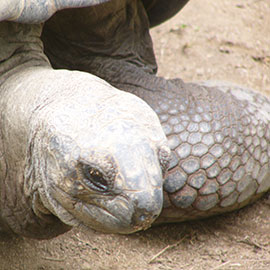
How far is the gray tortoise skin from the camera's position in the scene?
145 centimetres

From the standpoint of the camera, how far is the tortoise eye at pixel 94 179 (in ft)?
4.71

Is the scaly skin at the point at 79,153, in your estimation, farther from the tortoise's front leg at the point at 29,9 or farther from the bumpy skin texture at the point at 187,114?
the bumpy skin texture at the point at 187,114

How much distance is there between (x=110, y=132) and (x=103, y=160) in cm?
8

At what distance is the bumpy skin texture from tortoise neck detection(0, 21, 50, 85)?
0.33m

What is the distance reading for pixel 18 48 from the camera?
208cm

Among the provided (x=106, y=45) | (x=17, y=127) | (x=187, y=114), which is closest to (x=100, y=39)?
(x=106, y=45)

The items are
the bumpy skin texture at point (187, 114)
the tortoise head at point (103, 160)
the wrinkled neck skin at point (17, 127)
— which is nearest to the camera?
the tortoise head at point (103, 160)

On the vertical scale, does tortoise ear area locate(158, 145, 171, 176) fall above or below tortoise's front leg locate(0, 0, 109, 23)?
below

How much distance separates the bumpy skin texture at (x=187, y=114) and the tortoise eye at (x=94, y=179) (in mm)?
823

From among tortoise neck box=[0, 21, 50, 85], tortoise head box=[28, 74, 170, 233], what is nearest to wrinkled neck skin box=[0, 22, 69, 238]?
tortoise neck box=[0, 21, 50, 85]

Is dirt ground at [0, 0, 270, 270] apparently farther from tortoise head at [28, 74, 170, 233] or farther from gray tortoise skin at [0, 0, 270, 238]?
tortoise head at [28, 74, 170, 233]

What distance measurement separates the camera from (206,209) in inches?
92.9

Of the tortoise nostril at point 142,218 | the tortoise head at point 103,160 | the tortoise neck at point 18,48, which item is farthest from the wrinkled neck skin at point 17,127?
the tortoise nostril at point 142,218

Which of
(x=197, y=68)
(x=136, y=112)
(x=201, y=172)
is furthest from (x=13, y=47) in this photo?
(x=197, y=68)
